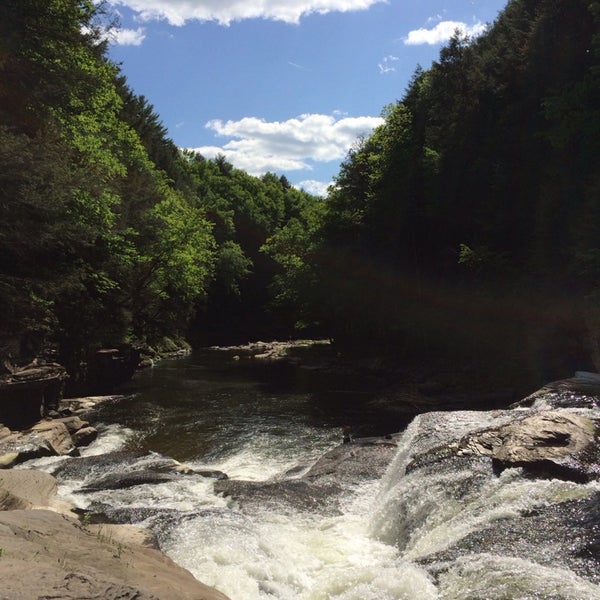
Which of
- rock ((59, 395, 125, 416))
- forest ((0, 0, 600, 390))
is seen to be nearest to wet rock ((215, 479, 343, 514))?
forest ((0, 0, 600, 390))

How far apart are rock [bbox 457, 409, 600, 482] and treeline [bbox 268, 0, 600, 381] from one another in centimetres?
1001

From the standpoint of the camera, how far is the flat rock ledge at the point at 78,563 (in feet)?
14.4

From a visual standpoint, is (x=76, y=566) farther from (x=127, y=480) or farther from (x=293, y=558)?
(x=127, y=480)

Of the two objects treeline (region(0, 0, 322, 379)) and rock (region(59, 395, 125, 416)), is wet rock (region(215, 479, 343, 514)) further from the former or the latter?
rock (region(59, 395, 125, 416))

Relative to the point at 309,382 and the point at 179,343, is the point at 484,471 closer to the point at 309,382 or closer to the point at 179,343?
the point at 309,382

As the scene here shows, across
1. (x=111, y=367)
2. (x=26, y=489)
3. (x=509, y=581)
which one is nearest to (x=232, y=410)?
(x=111, y=367)

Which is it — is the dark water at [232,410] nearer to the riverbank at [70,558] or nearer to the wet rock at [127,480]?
the wet rock at [127,480]

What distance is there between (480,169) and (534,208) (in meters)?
5.16

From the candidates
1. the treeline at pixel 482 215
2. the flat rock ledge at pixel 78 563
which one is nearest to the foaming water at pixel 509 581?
the flat rock ledge at pixel 78 563

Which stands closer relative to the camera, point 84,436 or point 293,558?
point 293,558

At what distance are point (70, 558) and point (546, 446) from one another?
294 inches

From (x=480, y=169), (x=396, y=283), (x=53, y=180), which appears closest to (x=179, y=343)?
(x=396, y=283)

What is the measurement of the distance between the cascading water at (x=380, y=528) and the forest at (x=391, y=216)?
8305 mm

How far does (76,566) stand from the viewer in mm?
5305
